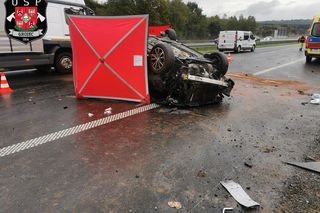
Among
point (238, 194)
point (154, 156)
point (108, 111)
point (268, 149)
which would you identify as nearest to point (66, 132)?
point (108, 111)

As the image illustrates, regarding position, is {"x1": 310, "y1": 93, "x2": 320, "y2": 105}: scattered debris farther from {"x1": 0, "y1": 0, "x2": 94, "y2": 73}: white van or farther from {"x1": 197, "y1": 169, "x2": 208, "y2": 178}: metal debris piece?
{"x1": 0, "y1": 0, "x2": 94, "y2": 73}: white van

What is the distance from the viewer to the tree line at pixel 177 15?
1264 inches

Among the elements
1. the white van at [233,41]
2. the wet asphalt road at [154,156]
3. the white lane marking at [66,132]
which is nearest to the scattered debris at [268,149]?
the wet asphalt road at [154,156]

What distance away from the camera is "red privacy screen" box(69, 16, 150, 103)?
20.1 ft

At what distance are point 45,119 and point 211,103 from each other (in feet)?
11.9

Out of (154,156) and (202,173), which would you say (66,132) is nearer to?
(154,156)

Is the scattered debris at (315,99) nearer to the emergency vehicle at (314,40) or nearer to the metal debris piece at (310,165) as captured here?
the metal debris piece at (310,165)

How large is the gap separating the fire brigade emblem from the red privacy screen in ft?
9.54

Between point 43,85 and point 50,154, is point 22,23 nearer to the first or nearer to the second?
point 43,85

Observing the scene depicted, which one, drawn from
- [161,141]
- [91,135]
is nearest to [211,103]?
[161,141]

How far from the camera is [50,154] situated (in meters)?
3.81

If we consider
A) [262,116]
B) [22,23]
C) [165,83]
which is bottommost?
[262,116]

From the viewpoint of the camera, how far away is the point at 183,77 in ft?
19.3

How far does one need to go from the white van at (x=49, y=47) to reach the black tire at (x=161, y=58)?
3844 mm
